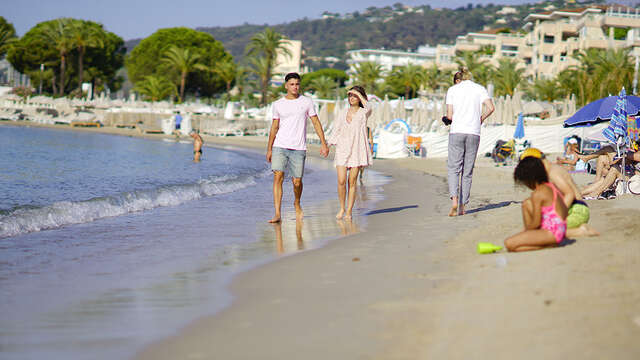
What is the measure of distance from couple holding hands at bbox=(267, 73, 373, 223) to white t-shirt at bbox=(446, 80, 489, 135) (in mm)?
1051

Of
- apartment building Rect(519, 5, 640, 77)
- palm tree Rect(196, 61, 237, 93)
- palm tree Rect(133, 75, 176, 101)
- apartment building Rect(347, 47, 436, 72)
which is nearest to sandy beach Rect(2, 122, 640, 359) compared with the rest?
apartment building Rect(519, 5, 640, 77)

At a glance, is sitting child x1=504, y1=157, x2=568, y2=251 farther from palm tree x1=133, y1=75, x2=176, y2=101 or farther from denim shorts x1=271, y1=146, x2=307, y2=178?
palm tree x1=133, y1=75, x2=176, y2=101

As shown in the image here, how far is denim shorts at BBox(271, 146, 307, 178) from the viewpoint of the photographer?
743cm

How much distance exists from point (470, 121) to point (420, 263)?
3.19 m

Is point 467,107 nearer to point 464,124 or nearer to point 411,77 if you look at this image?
point 464,124

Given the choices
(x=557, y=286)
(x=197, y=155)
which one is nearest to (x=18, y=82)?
(x=197, y=155)

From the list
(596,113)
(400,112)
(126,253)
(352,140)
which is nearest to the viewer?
(126,253)

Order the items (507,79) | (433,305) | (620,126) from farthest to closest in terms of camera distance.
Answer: (507,79), (620,126), (433,305)

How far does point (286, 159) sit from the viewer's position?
7488 mm

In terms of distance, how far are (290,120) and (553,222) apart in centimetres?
338

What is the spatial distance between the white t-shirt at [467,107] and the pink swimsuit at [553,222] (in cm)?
264

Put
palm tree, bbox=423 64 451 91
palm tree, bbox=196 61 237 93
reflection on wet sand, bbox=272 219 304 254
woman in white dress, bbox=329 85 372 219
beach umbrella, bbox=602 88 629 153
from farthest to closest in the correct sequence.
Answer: palm tree, bbox=196 61 237 93, palm tree, bbox=423 64 451 91, beach umbrella, bbox=602 88 629 153, woman in white dress, bbox=329 85 372 219, reflection on wet sand, bbox=272 219 304 254

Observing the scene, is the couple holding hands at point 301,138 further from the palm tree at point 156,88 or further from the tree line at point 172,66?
the palm tree at point 156,88

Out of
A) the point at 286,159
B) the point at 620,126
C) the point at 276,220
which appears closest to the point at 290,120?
the point at 286,159
